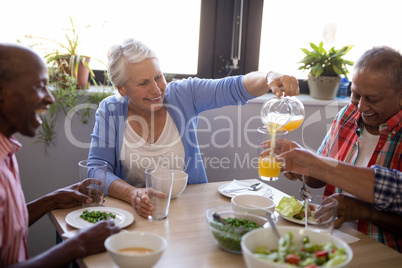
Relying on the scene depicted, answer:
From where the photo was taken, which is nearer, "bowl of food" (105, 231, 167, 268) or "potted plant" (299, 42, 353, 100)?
"bowl of food" (105, 231, 167, 268)

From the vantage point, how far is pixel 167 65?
2.96m

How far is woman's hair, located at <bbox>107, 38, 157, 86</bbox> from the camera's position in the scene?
80.1 inches

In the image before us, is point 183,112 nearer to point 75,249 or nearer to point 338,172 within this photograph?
point 338,172

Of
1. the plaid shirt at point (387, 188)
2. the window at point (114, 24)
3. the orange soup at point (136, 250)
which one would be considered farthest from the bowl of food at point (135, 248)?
the window at point (114, 24)

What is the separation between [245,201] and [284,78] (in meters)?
0.58

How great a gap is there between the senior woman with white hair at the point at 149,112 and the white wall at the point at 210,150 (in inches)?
20.8

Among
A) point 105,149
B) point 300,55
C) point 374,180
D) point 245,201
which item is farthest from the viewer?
point 300,55

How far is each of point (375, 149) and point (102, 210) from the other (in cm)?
117

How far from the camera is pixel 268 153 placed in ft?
5.25

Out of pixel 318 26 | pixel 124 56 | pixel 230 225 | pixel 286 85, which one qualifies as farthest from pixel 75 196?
pixel 318 26

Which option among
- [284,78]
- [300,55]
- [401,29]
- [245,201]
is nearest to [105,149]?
[245,201]

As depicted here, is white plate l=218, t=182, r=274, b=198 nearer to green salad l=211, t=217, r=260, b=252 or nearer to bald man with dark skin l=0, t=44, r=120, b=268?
green salad l=211, t=217, r=260, b=252

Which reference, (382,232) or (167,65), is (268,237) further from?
(167,65)

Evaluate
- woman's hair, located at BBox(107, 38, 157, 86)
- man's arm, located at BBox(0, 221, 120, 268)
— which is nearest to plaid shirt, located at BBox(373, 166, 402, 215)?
man's arm, located at BBox(0, 221, 120, 268)
